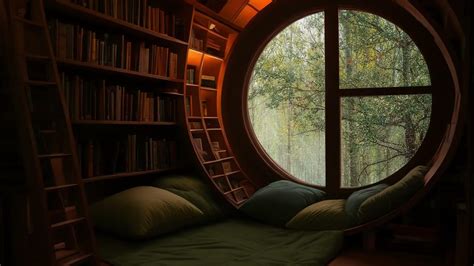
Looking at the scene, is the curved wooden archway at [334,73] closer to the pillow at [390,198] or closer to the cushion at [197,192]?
the pillow at [390,198]

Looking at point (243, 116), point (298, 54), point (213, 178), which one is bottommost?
point (213, 178)

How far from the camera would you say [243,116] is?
484 centimetres

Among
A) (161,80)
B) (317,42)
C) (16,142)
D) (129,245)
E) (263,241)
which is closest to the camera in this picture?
(16,142)

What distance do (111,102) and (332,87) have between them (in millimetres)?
2298

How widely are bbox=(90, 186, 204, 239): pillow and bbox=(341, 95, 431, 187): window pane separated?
6.49ft

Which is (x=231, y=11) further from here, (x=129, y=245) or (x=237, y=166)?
(x=129, y=245)

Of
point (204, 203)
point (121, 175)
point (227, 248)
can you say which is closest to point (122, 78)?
point (121, 175)

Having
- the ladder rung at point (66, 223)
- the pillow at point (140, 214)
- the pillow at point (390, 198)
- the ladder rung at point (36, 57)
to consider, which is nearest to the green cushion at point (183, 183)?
the pillow at point (140, 214)

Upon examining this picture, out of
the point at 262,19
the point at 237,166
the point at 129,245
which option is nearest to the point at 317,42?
the point at 262,19

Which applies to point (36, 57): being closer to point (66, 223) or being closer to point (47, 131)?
point (47, 131)

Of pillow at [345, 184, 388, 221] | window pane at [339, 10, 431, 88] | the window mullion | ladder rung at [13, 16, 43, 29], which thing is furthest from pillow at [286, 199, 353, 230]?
ladder rung at [13, 16, 43, 29]

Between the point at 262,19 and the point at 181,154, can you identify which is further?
the point at 262,19

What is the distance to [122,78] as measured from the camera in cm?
372

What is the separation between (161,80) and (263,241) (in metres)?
1.85
